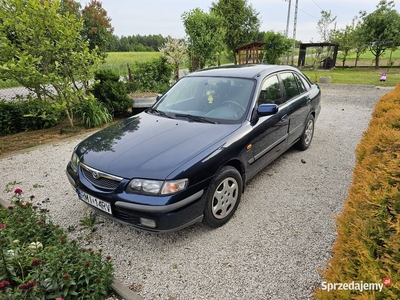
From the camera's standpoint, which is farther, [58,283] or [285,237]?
[285,237]

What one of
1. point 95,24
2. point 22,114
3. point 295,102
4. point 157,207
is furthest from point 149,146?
point 95,24

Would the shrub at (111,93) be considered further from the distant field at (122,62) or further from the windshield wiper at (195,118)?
the windshield wiper at (195,118)

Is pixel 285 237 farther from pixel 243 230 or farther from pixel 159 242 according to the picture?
pixel 159 242

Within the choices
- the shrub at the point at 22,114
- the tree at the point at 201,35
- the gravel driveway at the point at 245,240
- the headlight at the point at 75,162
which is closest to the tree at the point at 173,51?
the tree at the point at 201,35

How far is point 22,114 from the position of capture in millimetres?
6039

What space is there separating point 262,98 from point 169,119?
1.19m

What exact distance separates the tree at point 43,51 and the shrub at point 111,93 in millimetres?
928

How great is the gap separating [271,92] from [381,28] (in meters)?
22.7

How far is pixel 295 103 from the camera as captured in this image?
3832mm

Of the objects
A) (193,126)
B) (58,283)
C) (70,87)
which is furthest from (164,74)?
(58,283)

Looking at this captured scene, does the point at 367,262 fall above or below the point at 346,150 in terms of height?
above

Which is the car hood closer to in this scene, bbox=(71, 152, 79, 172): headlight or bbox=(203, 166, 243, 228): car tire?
bbox=(71, 152, 79, 172): headlight

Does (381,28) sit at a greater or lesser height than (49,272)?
greater

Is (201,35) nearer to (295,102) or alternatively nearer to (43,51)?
(43,51)
